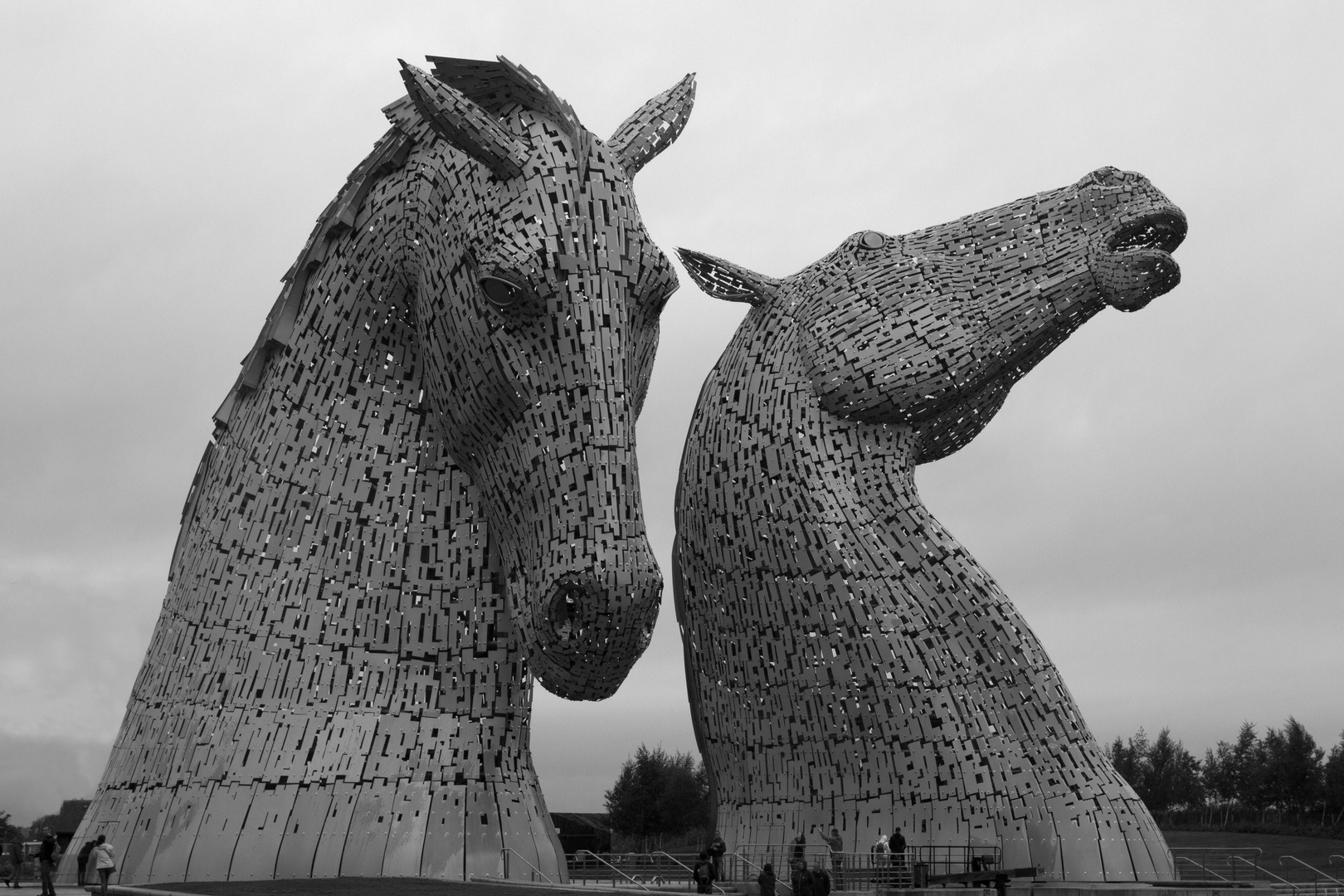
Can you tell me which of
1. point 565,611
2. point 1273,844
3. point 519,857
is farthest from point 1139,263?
point 1273,844

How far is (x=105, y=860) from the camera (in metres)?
7.89

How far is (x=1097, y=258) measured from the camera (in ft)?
46.9

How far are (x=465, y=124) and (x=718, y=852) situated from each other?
24.7 feet

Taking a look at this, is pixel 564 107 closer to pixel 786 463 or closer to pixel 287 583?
pixel 287 583

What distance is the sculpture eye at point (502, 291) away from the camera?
7.42 m

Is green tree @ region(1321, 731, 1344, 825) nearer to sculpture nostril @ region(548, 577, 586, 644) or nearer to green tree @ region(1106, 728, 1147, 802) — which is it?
green tree @ region(1106, 728, 1147, 802)

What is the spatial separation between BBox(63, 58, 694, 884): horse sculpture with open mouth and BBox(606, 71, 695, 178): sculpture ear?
3 centimetres

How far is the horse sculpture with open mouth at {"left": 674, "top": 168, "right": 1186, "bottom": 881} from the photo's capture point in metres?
13.0

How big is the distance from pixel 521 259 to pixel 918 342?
24.5 ft

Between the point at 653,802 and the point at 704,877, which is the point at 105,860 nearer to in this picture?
the point at 704,877

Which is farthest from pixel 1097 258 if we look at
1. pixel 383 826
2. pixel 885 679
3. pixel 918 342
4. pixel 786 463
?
pixel 383 826

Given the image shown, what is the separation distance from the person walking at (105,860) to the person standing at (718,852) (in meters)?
5.27

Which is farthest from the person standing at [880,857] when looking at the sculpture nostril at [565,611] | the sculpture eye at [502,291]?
the sculpture eye at [502,291]

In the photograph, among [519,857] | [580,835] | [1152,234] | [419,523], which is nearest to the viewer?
[519,857]
